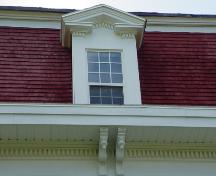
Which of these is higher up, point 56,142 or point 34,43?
point 34,43

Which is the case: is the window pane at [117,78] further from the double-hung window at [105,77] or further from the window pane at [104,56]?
the window pane at [104,56]

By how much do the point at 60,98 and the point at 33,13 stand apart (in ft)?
8.83

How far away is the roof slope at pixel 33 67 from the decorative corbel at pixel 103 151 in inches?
47.5

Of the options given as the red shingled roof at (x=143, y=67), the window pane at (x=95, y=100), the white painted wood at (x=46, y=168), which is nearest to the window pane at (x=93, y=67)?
the red shingled roof at (x=143, y=67)

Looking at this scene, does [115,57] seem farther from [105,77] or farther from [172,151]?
[172,151]

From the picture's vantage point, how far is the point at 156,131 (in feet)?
32.8

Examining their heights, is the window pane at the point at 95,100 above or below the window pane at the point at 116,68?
below

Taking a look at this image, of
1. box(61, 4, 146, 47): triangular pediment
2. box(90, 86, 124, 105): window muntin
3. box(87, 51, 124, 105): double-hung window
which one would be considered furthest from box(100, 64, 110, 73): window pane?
box(61, 4, 146, 47): triangular pediment

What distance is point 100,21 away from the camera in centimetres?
1184

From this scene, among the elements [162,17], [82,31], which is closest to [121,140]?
[82,31]

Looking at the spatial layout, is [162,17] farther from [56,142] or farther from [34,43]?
[56,142]

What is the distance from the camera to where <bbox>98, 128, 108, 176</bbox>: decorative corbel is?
9758mm

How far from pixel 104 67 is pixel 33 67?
4.65 feet

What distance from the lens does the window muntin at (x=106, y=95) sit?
10789 millimetres
